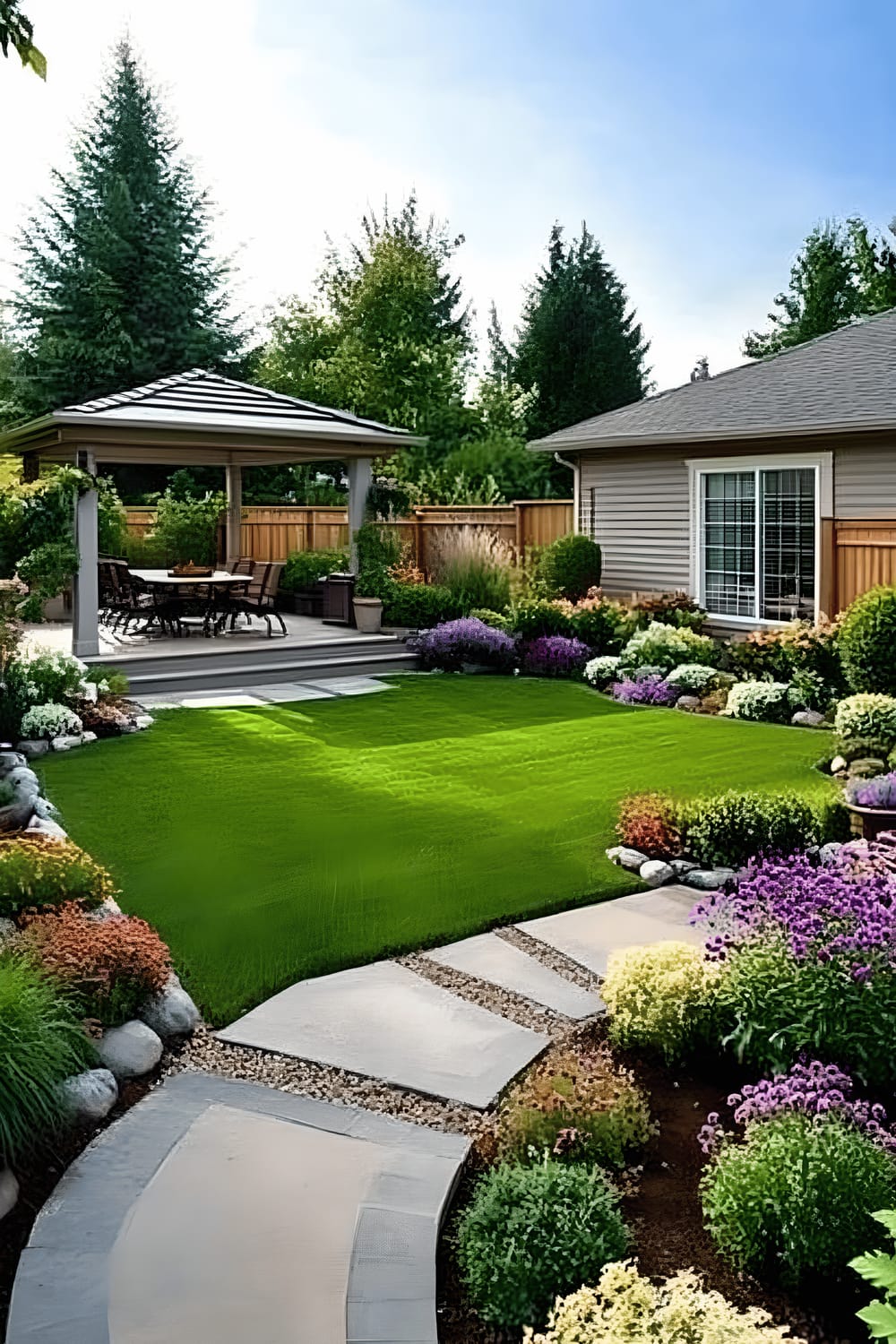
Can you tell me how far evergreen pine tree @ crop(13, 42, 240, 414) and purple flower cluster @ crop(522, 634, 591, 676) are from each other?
2085 centimetres

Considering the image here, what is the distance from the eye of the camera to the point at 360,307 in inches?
1312

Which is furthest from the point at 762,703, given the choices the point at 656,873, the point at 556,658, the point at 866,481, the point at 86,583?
the point at 86,583

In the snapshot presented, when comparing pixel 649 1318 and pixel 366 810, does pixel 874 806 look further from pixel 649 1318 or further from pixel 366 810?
pixel 649 1318

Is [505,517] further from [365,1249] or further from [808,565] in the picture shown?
[365,1249]

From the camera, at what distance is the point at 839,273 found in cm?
3366

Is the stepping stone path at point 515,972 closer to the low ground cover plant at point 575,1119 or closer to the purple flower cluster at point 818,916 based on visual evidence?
the purple flower cluster at point 818,916

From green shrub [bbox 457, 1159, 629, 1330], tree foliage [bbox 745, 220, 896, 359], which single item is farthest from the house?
tree foliage [bbox 745, 220, 896, 359]

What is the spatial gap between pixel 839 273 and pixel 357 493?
2204 cm

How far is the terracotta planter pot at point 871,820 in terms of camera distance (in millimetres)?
6633

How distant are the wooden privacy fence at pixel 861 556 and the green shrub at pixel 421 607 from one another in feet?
15.9

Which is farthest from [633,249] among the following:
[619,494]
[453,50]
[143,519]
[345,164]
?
[453,50]

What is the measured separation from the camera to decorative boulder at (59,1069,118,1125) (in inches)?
147

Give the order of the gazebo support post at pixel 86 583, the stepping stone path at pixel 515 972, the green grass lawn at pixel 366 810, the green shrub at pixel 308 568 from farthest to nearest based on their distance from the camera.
Result: the green shrub at pixel 308 568 < the gazebo support post at pixel 86 583 < the green grass lawn at pixel 366 810 < the stepping stone path at pixel 515 972

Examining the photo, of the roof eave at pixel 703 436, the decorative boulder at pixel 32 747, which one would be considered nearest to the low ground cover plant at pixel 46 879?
the decorative boulder at pixel 32 747
